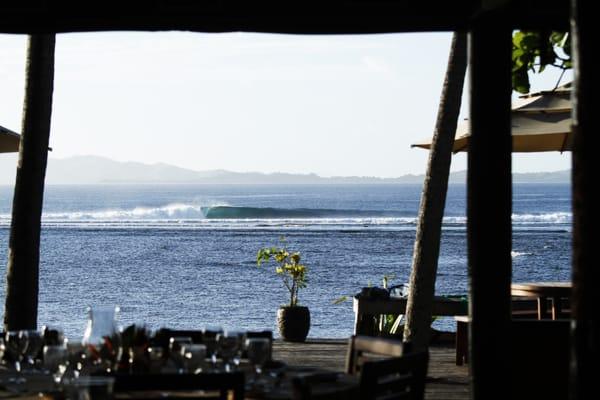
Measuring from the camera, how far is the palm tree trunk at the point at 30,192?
24.3 ft

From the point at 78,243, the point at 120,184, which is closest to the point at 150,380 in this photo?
the point at 78,243

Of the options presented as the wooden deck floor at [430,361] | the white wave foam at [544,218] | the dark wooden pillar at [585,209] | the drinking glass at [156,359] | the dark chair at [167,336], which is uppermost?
the white wave foam at [544,218]

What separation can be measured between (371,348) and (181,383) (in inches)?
63.8

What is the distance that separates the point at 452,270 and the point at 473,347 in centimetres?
3248

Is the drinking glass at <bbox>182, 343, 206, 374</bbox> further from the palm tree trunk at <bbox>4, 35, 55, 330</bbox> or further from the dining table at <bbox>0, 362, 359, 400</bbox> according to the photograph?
the palm tree trunk at <bbox>4, 35, 55, 330</bbox>

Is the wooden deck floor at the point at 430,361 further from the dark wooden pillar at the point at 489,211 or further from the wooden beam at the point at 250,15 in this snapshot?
the wooden beam at the point at 250,15

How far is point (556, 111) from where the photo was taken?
9.66 m

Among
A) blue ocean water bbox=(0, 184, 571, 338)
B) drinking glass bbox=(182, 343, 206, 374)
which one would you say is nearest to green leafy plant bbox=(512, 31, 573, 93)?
drinking glass bbox=(182, 343, 206, 374)

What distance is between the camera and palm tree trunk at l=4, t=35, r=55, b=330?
24.3ft

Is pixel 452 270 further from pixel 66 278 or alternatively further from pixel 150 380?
pixel 150 380

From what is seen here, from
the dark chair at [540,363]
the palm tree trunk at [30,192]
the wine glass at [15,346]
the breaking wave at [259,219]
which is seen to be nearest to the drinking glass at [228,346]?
the wine glass at [15,346]

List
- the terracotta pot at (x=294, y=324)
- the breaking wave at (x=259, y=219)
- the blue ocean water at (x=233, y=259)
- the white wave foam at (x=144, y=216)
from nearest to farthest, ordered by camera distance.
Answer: the terracotta pot at (x=294, y=324) < the blue ocean water at (x=233, y=259) < the breaking wave at (x=259, y=219) < the white wave foam at (x=144, y=216)

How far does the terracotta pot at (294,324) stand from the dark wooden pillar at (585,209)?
25.6 feet

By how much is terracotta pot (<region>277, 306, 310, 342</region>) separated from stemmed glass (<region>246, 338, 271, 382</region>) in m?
6.54
